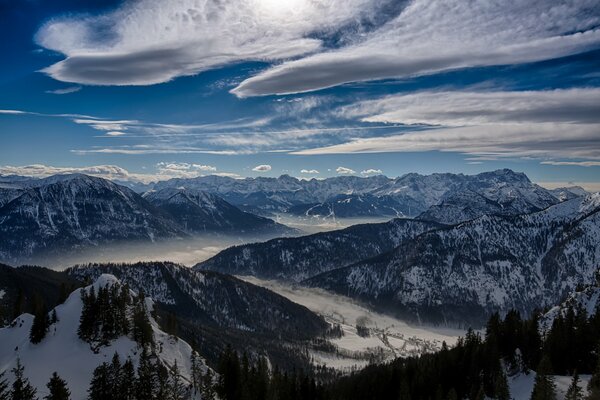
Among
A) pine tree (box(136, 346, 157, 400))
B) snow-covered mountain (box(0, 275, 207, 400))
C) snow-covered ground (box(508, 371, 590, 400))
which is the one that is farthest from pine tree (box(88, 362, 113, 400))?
snow-covered ground (box(508, 371, 590, 400))

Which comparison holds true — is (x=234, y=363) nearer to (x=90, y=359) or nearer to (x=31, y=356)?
(x=90, y=359)

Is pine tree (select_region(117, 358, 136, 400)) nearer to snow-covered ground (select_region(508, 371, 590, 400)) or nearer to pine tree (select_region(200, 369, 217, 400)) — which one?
pine tree (select_region(200, 369, 217, 400))

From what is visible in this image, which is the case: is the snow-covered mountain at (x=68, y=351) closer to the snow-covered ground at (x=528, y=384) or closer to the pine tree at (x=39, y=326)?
the pine tree at (x=39, y=326)

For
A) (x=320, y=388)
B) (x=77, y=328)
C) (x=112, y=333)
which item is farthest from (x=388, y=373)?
(x=77, y=328)

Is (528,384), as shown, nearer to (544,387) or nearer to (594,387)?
(594,387)

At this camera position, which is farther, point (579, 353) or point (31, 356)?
point (579, 353)

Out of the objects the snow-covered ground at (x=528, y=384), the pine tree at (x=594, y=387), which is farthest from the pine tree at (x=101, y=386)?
the pine tree at (x=594, y=387)

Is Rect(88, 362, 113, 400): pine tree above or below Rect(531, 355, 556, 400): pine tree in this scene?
above
